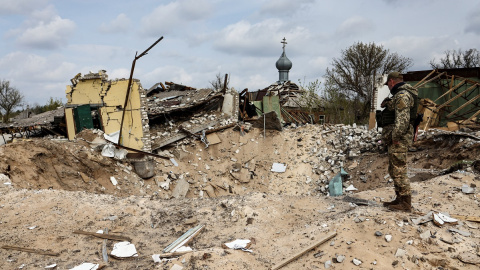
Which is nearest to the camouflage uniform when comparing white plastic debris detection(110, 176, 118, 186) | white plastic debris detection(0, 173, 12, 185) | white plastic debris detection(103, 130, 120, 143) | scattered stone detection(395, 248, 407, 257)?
scattered stone detection(395, 248, 407, 257)

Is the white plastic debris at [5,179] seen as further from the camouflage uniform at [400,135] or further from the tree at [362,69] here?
the tree at [362,69]

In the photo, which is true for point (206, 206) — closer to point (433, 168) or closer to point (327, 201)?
point (327, 201)

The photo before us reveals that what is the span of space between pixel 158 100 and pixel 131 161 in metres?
4.71

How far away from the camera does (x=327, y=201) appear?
520cm

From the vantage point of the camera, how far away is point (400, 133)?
13.7ft

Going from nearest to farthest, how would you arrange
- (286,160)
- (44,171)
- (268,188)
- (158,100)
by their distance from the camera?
(44,171)
(268,188)
(286,160)
(158,100)

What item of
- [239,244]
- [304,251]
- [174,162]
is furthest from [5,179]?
[304,251]

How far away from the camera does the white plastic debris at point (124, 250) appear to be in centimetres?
376

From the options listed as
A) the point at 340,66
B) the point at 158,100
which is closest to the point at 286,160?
the point at 158,100

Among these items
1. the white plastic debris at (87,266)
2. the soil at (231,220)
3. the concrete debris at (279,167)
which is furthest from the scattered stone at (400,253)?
the concrete debris at (279,167)

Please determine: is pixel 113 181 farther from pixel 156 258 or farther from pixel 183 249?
pixel 156 258

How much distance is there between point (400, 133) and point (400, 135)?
0.03 m

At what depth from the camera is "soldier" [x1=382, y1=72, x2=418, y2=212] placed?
13.6ft

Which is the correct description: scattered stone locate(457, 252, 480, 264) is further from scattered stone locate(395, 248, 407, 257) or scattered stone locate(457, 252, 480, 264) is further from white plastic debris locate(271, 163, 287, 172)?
white plastic debris locate(271, 163, 287, 172)
